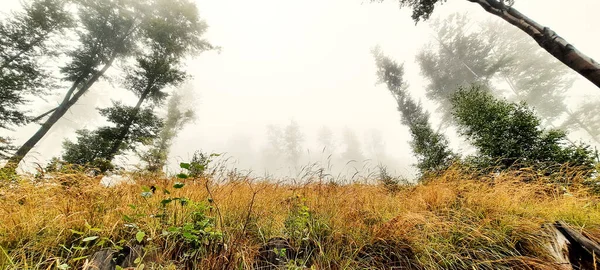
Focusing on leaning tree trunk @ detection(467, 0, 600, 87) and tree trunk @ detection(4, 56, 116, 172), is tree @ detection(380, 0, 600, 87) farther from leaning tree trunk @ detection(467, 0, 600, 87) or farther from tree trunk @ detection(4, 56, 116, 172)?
tree trunk @ detection(4, 56, 116, 172)

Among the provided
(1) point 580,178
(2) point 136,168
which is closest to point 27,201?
(2) point 136,168

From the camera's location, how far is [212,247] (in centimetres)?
189

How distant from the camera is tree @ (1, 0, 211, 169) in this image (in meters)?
10.5

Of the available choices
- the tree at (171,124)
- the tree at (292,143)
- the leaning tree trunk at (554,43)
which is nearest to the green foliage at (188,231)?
the leaning tree trunk at (554,43)

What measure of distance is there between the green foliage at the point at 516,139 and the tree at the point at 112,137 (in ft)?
48.2

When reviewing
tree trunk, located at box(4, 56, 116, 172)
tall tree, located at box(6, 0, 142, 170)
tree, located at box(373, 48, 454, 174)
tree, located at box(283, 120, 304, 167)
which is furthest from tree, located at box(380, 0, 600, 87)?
tree, located at box(283, 120, 304, 167)

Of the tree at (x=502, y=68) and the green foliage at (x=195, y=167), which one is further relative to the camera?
the tree at (x=502, y=68)

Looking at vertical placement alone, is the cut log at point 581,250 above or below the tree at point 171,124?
below

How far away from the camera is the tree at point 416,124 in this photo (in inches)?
434

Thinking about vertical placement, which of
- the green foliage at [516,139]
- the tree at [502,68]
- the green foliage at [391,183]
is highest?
the tree at [502,68]

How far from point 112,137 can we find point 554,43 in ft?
52.5

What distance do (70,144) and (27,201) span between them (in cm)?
1265

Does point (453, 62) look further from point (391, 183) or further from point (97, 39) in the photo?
point (97, 39)

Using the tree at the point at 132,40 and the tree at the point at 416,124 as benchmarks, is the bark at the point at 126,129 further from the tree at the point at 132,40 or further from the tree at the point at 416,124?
the tree at the point at 416,124
